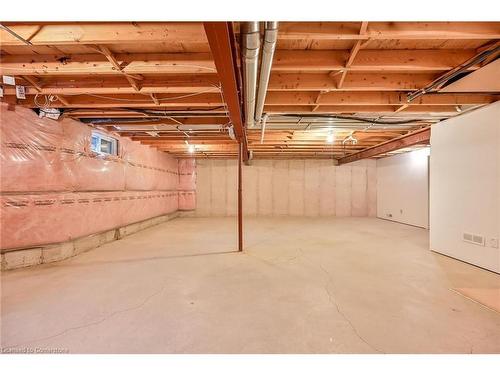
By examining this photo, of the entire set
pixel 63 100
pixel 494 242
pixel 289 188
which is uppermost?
pixel 63 100

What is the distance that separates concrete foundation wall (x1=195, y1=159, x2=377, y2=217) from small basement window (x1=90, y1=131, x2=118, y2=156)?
13.5ft

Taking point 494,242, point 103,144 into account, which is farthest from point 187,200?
point 494,242

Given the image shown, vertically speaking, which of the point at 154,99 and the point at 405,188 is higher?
the point at 154,99

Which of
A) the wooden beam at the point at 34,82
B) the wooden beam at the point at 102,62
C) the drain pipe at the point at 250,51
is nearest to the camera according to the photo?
the drain pipe at the point at 250,51

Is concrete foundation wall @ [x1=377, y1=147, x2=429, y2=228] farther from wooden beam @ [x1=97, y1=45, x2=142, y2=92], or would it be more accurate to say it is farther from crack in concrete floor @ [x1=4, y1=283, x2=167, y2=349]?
wooden beam @ [x1=97, y1=45, x2=142, y2=92]

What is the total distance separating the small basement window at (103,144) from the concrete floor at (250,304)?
1.93 meters

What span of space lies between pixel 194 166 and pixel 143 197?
3075 mm

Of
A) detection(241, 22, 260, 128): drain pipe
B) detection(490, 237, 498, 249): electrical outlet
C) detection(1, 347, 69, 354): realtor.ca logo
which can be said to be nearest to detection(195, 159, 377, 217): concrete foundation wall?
detection(490, 237, 498, 249): electrical outlet

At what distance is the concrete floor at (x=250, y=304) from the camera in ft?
5.32

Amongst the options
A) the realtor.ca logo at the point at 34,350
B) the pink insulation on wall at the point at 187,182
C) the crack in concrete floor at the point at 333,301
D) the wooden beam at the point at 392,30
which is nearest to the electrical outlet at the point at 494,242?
the crack in concrete floor at the point at 333,301

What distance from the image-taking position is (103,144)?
465 centimetres

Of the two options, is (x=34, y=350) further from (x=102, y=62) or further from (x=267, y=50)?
(x=267, y=50)

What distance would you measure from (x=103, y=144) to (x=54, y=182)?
1392mm

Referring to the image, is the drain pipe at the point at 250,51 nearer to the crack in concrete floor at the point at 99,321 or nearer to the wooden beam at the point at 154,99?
the wooden beam at the point at 154,99
